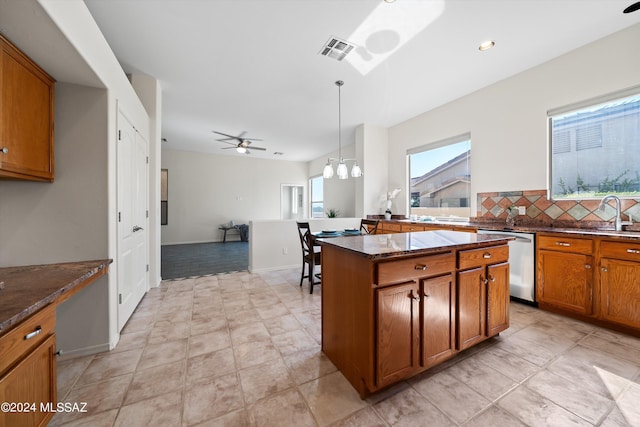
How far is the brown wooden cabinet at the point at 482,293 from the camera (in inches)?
67.8

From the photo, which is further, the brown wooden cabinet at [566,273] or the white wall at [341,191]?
the white wall at [341,191]

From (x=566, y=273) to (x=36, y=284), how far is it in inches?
165

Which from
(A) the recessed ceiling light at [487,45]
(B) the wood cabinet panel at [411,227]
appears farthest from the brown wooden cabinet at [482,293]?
(A) the recessed ceiling light at [487,45]

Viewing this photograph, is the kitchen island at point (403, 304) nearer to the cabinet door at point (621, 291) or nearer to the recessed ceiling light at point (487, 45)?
the cabinet door at point (621, 291)

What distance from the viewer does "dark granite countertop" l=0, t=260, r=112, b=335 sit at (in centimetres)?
95

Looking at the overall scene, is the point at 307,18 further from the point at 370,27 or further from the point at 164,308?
the point at 164,308

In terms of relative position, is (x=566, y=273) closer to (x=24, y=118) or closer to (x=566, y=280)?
(x=566, y=280)

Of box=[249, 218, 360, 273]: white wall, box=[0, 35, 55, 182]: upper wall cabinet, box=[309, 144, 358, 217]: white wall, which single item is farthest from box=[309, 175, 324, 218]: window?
box=[0, 35, 55, 182]: upper wall cabinet

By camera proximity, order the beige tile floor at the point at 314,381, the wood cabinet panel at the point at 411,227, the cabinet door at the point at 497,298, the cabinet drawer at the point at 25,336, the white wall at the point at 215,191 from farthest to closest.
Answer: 1. the white wall at the point at 215,191
2. the wood cabinet panel at the point at 411,227
3. the cabinet door at the point at 497,298
4. the beige tile floor at the point at 314,381
5. the cabinet drawer at the point at 25,336

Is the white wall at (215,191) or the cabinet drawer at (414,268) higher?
the white wall at (215,191)

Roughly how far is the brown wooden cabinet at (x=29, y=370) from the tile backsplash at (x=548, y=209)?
4.47m

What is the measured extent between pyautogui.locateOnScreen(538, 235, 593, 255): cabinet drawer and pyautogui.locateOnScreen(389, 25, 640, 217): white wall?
87cm

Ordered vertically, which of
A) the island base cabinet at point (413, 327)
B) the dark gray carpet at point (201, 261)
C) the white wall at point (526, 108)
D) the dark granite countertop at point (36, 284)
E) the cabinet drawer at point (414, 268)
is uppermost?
the white wall at point (526, 108)

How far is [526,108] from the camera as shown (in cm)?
312
